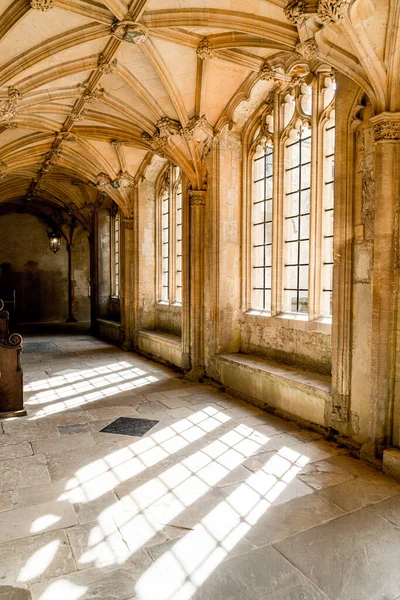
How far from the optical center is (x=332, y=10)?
3430 millimetres

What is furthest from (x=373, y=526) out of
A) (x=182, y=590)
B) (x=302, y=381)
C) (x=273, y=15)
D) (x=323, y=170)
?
(x=273, y=15)

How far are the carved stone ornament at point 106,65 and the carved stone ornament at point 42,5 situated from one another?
136 cm

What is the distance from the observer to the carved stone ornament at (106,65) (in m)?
5.62

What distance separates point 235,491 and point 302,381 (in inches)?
74.6

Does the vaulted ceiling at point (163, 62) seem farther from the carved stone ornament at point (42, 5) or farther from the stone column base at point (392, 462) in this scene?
the stone column base at point (392, 462)

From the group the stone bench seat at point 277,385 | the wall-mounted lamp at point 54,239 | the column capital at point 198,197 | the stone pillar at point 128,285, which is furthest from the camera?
the wall-mounted lamp at point 54,239

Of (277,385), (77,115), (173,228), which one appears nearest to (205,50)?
(77,115)

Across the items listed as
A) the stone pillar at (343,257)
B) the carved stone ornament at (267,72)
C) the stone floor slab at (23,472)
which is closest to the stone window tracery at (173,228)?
the carved stone ornament at (267,72)

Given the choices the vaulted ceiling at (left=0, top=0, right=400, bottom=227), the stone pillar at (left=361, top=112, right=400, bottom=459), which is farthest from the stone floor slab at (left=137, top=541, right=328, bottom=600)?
the vaulted ceiling at (left=0, top=0, right=400, bottom=227)

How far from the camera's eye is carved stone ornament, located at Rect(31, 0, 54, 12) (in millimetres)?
4194

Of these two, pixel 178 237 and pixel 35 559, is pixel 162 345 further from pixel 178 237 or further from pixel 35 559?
pixel 35 559

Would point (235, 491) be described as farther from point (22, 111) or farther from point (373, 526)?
point (22, 111)

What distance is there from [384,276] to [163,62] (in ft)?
13.9

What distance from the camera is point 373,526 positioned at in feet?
9.34
